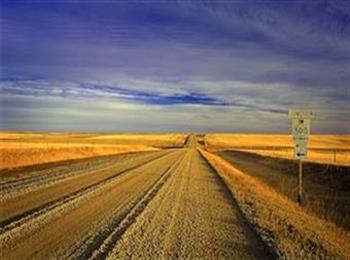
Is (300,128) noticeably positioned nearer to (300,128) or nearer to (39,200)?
(300,128)

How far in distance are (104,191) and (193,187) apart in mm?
4497

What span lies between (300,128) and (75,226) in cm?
1207

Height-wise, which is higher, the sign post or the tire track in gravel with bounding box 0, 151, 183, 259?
the sign post

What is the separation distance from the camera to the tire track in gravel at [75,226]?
33.2 feet

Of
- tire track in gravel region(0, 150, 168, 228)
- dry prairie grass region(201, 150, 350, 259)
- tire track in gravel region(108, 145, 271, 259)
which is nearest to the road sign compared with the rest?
dry prairie grass region(201, 150, 350, 259)

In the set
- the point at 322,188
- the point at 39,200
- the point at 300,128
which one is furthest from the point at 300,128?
the point at 39,200

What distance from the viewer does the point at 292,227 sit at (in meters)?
13.5

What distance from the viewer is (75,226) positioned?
12695 mm

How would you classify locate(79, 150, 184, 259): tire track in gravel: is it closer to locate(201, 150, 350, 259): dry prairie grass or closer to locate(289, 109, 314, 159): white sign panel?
locate(201, 150, 350, 259): dry prairie grass

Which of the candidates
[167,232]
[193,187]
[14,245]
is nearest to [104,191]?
[193,187]

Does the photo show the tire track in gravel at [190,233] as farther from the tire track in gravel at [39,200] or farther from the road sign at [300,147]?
the road sign at [300,147]

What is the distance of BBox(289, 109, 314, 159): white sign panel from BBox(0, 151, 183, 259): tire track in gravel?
6.32 meters

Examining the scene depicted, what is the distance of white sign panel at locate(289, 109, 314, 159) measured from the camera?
2148 cm

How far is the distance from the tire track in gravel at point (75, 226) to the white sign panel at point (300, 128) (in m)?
6.32
